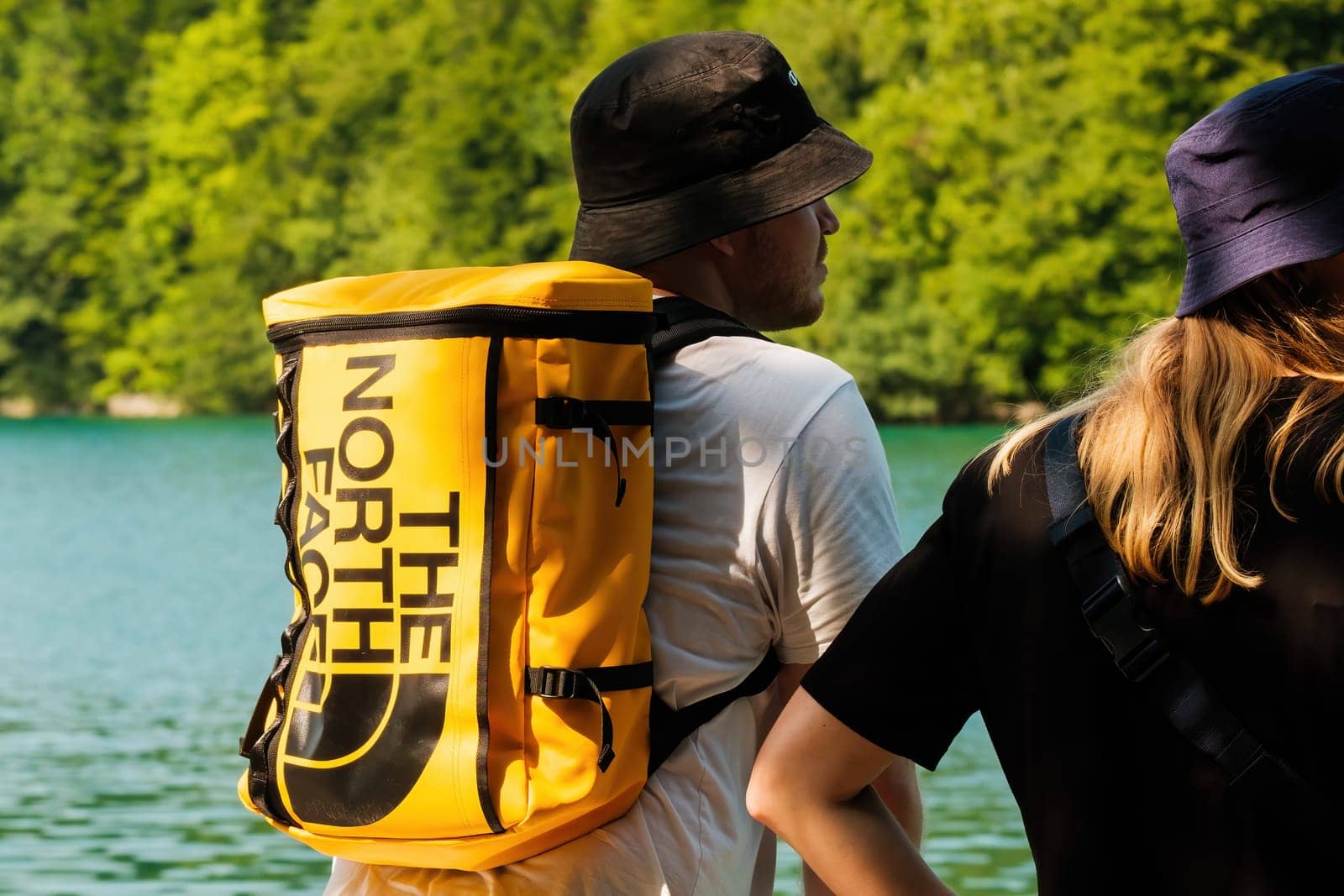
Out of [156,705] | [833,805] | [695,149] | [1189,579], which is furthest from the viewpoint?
[156,705]

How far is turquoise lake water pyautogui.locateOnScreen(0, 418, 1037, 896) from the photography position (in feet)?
27.1

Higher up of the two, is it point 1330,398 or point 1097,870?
point 1330,398

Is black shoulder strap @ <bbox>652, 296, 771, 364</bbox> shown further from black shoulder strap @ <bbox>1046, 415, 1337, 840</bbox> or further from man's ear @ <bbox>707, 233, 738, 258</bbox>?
black shoulder strap @ <bbox>1046, 415, 1337, 840</bbox>

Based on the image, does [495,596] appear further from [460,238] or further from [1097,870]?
[460,238]

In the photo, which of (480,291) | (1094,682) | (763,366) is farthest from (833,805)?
(480,291)

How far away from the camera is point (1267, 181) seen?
1372mm

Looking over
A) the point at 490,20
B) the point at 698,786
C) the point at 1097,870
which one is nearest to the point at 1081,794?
the point at 1097,870

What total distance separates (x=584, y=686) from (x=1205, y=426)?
2.39 ft

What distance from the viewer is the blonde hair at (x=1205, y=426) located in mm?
1283

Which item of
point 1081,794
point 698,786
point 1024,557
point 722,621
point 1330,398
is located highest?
point 1330,398

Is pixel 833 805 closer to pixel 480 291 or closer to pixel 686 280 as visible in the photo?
pixel 480 291

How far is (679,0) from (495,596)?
46.6 metres

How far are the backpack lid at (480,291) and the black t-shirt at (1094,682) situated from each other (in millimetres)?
481

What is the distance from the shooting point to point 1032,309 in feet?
124
